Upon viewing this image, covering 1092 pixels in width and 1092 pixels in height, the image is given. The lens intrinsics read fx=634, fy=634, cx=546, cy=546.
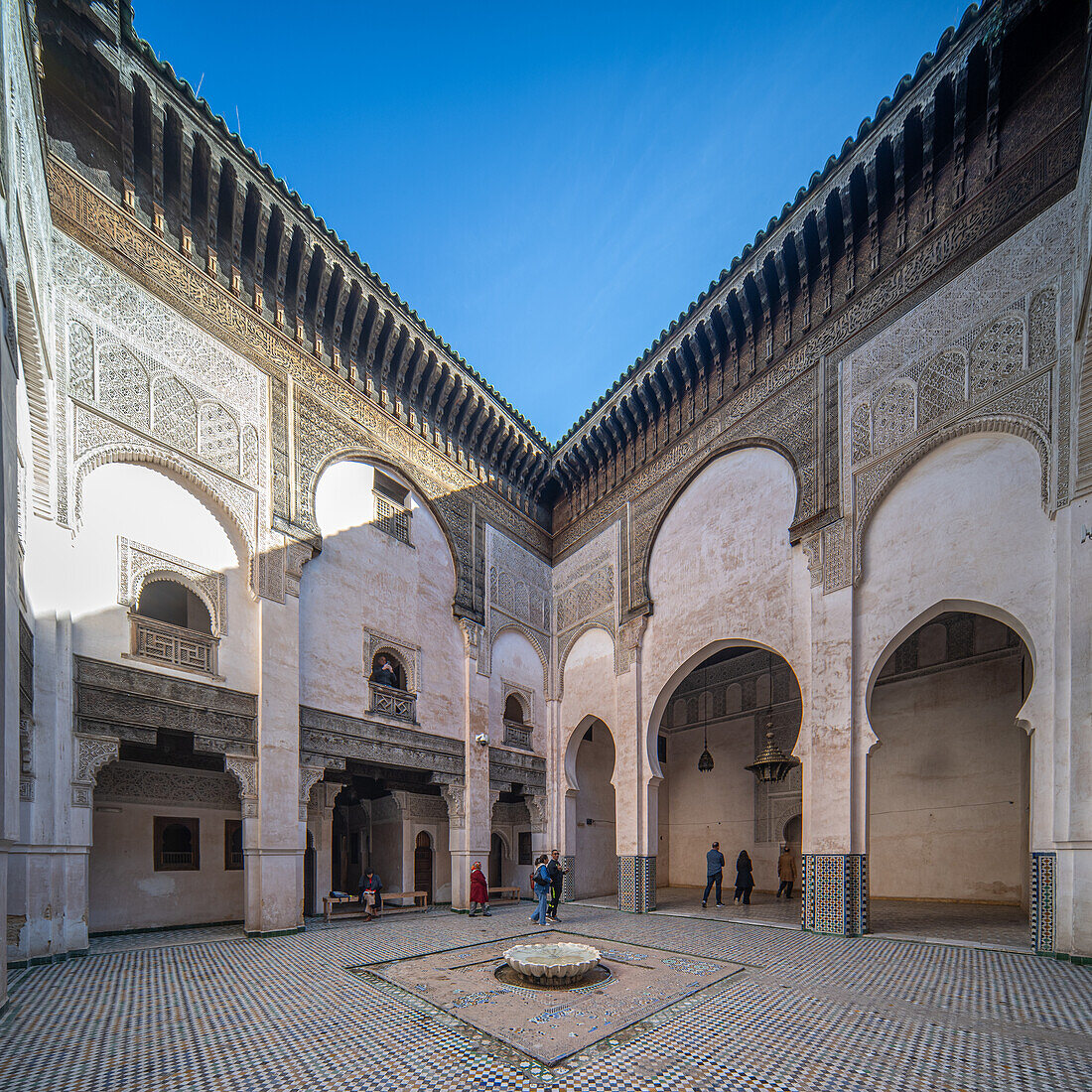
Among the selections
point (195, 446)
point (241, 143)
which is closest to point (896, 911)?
point (195, 446)

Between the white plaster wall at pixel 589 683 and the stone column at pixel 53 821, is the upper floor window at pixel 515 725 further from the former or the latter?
the stone column at pixel 53 821

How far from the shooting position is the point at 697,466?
25.9 feet

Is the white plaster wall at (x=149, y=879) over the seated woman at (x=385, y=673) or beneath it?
beneath

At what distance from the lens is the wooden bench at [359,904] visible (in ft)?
21.6

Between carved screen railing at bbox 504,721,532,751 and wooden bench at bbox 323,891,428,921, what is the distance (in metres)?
2.09

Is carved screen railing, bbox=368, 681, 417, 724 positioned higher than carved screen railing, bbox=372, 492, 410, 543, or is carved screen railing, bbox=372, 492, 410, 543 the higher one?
carved screen railing, bbox=372, 492, 410, 543

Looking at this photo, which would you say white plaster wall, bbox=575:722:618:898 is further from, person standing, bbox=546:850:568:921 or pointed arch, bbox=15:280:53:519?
pointed arch, bbox=15:280:53:519

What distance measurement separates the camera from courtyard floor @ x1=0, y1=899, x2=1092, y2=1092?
253cm

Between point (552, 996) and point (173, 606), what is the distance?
18.8ft

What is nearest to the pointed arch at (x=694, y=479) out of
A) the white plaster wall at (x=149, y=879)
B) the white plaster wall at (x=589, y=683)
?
the white plaster wall at (x=589, y=683)

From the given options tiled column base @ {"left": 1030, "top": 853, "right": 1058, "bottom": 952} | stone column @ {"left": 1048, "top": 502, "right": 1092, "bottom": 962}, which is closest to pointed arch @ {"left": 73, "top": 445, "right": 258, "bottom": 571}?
stone column @ {"left": 1048, "top": 502, "right": 1092, "bottom": 962}

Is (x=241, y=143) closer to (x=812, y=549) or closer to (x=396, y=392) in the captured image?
(x=396, y=392)

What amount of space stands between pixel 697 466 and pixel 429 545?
11.6ft

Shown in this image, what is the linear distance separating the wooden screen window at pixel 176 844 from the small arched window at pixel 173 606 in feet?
6.62
